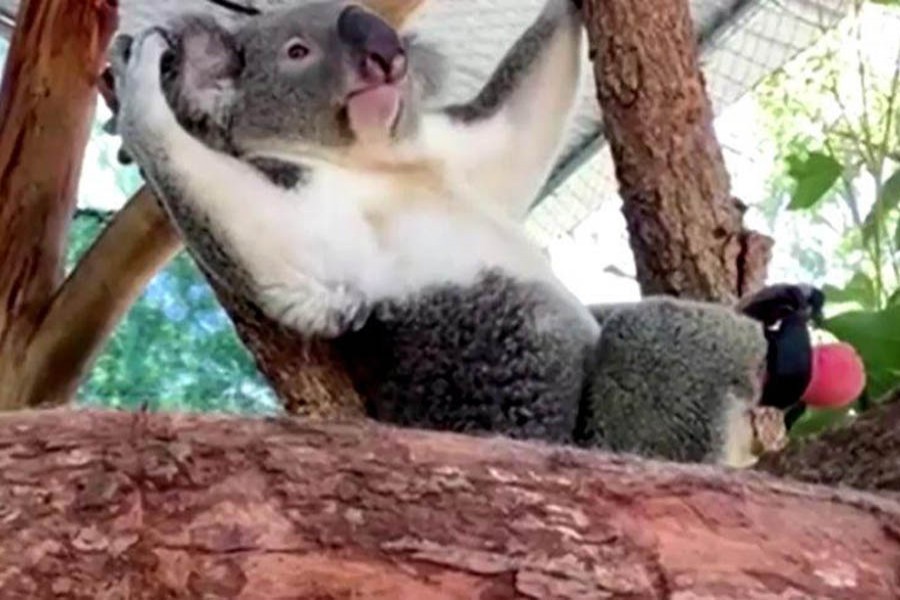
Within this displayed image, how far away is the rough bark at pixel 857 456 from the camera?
1151 millimetres

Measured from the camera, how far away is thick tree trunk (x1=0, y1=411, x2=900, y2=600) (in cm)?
85

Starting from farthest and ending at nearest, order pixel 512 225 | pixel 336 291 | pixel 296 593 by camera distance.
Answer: pixel 512 225 → pixel 336 291 → pixel 296 593

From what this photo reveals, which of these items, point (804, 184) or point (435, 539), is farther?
point (804, 184)

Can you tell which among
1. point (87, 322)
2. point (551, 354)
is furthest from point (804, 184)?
point (87, 322)

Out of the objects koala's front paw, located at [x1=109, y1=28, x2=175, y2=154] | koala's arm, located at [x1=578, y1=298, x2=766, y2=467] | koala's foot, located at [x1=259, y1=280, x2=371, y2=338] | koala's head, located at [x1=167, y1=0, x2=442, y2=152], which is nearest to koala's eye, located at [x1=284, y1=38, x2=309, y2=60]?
koala's head, located at [x1=167, y1=0, x2=442, y2=152]

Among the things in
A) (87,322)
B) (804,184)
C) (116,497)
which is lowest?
(87,322)

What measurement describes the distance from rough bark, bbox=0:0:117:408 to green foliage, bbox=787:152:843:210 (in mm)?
779

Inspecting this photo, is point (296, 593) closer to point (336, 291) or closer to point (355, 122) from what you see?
point (336, 291)

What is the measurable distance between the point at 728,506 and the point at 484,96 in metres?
0.71

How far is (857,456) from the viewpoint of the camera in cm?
118

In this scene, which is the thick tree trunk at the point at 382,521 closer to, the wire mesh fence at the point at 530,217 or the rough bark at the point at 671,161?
the rough bark at the point at 671,161

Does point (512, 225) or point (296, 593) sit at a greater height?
point (512, 225)

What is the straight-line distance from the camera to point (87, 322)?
174 cm

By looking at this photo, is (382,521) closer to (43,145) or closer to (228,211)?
(228,211)
